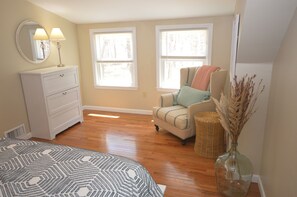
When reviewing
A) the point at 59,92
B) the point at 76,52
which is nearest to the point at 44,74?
the point at 59,92

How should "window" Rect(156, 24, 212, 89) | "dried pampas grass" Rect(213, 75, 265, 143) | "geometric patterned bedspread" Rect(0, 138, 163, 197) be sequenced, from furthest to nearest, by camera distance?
"window" Rect(156, 24, 212, 89) < "dried pampas grass" Rect(213, 75, 265, 143) < "geometric patterned bedspread" Rect(0, 138, 163, 197)

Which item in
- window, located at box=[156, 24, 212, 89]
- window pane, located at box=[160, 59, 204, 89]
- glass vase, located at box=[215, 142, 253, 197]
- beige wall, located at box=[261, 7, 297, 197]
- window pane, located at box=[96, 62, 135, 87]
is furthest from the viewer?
window pane, located at box=[96, 62, 135, 87]

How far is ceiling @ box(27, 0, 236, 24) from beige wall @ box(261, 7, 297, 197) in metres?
1.64

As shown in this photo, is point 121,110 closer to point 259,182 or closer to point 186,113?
point 186,113

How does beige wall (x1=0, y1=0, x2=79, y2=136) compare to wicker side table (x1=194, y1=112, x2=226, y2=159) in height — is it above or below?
above

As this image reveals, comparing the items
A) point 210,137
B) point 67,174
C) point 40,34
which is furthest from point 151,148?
point 40,34

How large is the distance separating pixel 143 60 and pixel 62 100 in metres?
1.63

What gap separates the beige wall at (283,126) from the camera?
1368 mm

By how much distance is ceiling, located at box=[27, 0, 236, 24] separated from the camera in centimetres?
310

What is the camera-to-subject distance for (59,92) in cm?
347

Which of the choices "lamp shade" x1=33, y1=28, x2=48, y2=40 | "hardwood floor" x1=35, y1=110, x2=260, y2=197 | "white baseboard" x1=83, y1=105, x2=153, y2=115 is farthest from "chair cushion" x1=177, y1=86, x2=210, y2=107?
"lamp shade" x1=33, y1=28, x2=48, y2=40

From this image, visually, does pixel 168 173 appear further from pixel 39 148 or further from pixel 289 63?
pixel 289 63

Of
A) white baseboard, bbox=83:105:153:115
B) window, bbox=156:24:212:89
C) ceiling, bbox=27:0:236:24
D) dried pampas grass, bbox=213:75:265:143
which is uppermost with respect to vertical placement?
ceiling, bbox=27:0:236:24

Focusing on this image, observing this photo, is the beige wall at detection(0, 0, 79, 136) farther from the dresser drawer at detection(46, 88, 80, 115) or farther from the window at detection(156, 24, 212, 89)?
the window at detection(156, 24, 212, 89)
